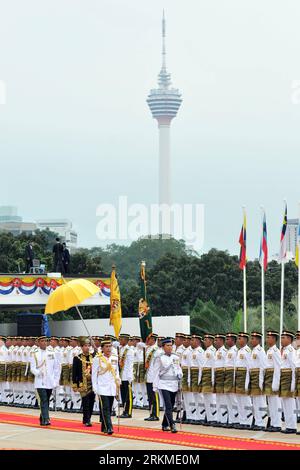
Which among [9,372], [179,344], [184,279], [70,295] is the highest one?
[184,279]

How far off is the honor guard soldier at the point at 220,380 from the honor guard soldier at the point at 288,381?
161 cm

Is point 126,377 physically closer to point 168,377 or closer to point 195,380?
point 195,380

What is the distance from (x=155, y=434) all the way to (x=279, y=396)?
6.75ft

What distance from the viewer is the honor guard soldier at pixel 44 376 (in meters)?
21.2

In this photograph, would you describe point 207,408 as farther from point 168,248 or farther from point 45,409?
point 168,248

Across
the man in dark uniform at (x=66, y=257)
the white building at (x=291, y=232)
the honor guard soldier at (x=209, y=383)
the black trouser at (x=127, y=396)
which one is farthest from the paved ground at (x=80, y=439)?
the man in dark uniform at (x=66, y=257)

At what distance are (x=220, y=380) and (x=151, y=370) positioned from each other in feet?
4.94

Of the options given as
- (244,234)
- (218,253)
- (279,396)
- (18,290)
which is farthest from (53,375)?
(218,253)

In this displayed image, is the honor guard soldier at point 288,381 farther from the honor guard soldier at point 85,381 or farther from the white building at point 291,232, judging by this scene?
the white building at point 291,232

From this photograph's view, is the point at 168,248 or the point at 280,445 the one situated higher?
Answer: the point at 168,248

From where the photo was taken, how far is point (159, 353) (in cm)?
2009

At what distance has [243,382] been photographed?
20.1 metres

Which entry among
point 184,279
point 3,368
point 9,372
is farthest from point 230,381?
point 184,279

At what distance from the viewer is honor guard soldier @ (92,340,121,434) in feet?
63.4
